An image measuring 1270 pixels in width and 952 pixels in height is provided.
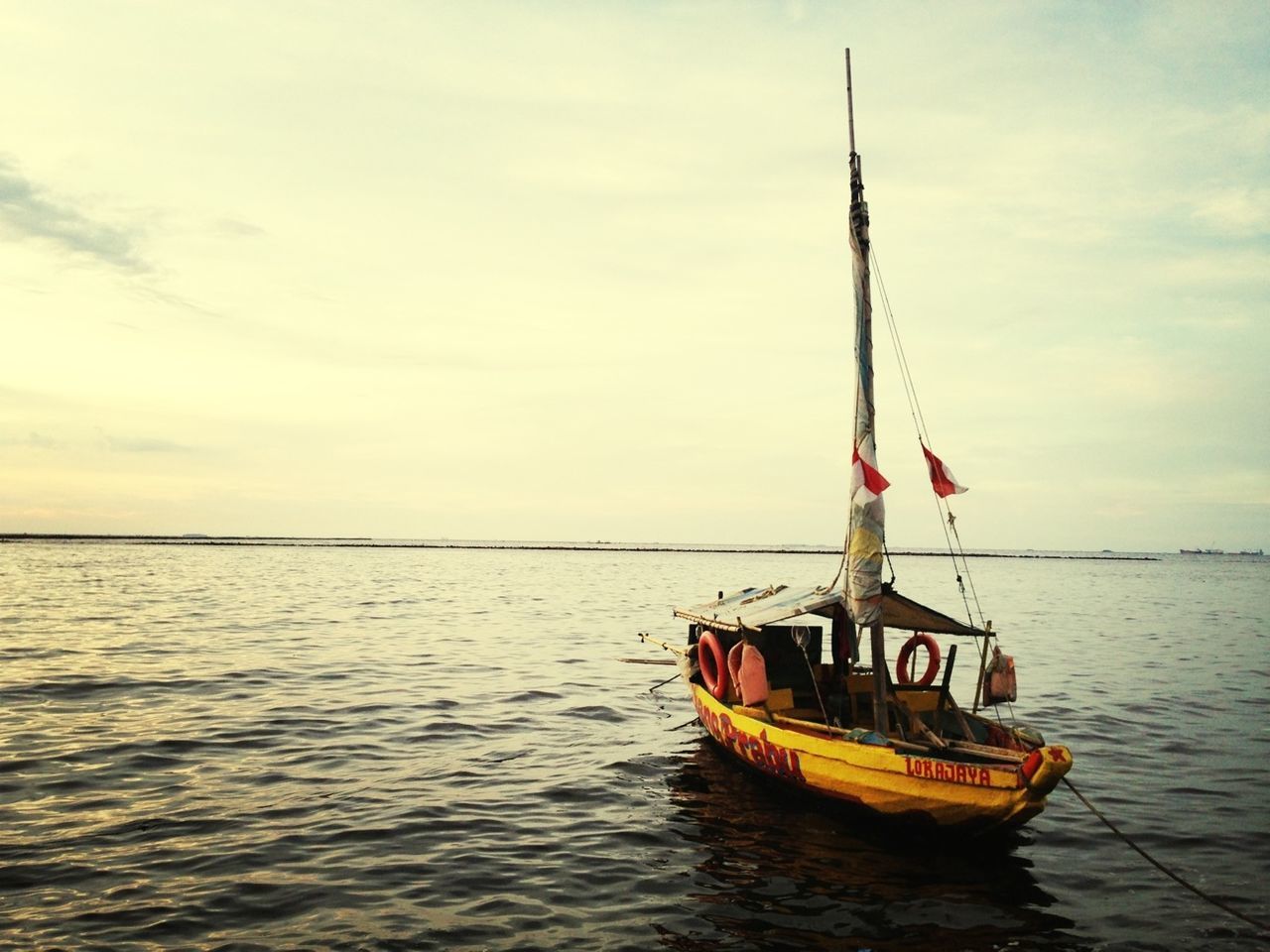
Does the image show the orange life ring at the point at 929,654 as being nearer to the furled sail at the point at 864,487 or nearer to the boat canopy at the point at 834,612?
A: the boat canopy at the point at 834,612

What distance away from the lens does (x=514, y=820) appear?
14750 millimetres

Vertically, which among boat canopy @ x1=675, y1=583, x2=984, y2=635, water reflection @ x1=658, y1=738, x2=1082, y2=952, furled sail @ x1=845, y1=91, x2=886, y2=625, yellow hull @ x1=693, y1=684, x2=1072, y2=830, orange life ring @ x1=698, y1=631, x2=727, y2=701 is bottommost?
water reflection @ x1=658, y1=738, x2=1082, y2=952

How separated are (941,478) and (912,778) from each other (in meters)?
6.16

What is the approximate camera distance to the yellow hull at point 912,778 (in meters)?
12.4

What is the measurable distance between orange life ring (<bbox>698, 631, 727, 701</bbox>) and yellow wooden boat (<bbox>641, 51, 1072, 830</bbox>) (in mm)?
33

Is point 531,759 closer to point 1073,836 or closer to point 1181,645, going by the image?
point 1073,836

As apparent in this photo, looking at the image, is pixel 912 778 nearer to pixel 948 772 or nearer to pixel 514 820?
pixel 948 772

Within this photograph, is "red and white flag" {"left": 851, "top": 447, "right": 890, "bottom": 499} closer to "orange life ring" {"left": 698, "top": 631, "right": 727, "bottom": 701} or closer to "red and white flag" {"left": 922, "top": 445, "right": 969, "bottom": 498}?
"red and white flag" {"left": 922, "top": 445, "right": 969, "bottom": 498}

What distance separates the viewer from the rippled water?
10758mm

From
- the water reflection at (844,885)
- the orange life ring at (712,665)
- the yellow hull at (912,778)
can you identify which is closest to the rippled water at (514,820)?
the water reflection at (844,885)

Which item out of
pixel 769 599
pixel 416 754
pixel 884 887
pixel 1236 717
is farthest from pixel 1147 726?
pixel 416 754

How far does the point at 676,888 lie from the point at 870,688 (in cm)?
827

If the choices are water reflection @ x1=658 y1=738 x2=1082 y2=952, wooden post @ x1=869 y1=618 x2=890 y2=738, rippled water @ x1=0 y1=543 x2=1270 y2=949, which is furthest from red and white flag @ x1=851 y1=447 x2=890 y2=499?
rippled water @ x1=0 y1=543 x2=1270 y2=949

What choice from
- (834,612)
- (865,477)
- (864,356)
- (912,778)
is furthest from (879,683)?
(864,356)
